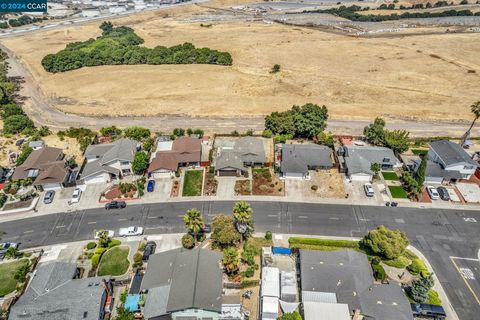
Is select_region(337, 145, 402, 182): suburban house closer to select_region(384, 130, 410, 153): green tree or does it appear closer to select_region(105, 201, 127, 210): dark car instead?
select_region(384, 130, 410, 153): green tree

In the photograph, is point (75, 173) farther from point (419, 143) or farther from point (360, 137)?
point (419, 143)

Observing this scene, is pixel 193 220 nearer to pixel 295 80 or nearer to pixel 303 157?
pixel 303 157

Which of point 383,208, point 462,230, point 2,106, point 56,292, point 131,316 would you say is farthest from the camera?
point 2,106

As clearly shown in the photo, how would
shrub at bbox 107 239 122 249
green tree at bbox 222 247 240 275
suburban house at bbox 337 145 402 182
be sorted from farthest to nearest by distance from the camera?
suburban house at bbox 337 145 402 182 < shrub at bbox 107 239 122 249 < green tree at bbox 222 247 240 275

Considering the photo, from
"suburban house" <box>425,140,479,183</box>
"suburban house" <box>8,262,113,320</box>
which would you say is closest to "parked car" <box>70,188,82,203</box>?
"suburban house" <box>8,262,113,320</box>

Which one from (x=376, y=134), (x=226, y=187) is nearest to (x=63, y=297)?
(x=226, y=187)

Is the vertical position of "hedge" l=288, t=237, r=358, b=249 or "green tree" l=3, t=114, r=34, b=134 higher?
"green tree" l=3, t=114, r=34, b=134

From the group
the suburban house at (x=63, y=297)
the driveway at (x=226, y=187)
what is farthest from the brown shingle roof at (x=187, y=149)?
the suburban house at (x=63, y=297)

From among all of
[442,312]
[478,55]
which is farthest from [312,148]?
[478,55]
